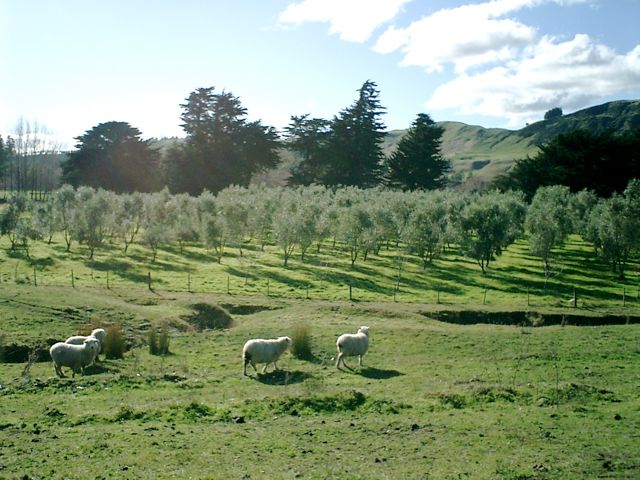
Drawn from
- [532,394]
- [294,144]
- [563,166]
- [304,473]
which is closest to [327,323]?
[532,394]

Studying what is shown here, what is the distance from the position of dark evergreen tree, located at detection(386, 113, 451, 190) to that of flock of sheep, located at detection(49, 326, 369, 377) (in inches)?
3489

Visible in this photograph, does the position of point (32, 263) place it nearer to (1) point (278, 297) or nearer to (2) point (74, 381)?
(1) point (278, 297)

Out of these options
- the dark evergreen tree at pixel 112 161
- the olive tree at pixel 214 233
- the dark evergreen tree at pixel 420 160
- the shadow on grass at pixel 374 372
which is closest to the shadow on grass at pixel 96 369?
the shadow on grass at pixel 374 372

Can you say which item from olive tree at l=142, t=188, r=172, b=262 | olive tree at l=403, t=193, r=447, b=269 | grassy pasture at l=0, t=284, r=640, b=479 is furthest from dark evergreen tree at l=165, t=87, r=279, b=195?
grassy pasture at l=0, t=284, r=640, b=479

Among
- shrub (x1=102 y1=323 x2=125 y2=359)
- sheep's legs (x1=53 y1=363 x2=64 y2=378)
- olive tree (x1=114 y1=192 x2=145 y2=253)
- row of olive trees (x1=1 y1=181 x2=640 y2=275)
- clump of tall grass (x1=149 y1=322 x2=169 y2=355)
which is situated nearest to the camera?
sheep's legs (x1=53 y1=363 x2=64 y2=378)

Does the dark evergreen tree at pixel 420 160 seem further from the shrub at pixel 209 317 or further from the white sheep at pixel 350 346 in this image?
the white sheep at pixel 350 346

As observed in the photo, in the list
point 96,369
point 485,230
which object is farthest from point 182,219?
point 96,369

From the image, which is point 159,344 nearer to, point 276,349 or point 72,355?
point 72,355

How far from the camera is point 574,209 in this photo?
74375 millimetres

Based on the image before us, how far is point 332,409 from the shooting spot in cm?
1745

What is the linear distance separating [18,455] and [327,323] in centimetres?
2204

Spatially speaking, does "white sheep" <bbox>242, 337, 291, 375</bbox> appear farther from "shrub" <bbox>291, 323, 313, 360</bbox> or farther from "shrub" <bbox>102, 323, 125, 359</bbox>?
"shrub" <bbox>102, 323, 125, 359</bbox>

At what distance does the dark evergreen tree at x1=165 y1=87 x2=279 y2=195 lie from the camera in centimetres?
10625

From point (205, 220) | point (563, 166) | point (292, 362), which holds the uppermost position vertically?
point (563, 166)
